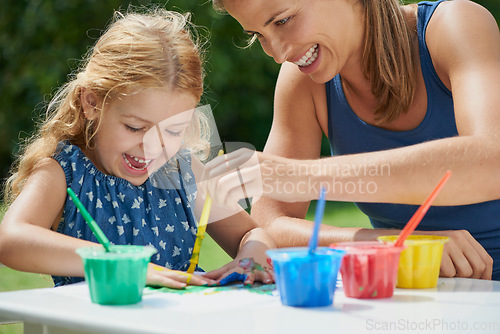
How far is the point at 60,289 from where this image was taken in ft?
3.65

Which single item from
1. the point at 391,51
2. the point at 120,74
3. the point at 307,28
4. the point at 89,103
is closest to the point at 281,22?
the point at 307,28

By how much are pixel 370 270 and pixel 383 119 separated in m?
0.75

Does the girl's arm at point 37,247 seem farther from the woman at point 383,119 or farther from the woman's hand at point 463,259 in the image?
the woman's hand at point 463,259

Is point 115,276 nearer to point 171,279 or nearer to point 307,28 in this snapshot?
point 171,279

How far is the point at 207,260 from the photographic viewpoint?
13.1 feet

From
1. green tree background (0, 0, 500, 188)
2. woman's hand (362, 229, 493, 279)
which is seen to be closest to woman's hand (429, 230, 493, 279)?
woman's hand (362, 229, 493, 279)

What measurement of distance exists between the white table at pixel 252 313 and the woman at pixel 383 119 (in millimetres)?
217

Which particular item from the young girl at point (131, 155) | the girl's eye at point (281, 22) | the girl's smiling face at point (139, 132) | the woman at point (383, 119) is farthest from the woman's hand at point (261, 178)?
the girl's eye at point (281, 22)

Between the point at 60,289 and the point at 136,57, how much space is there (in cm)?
71

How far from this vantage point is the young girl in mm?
1495

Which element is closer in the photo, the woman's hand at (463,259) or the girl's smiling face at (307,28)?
the woman's hand at (463,259)

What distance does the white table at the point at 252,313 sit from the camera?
83 cm

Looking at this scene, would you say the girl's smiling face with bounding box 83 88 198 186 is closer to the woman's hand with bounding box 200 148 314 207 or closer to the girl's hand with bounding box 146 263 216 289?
the woman's hand with bounding box 200 148 314 207

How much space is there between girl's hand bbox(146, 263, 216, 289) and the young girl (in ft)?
0.81
